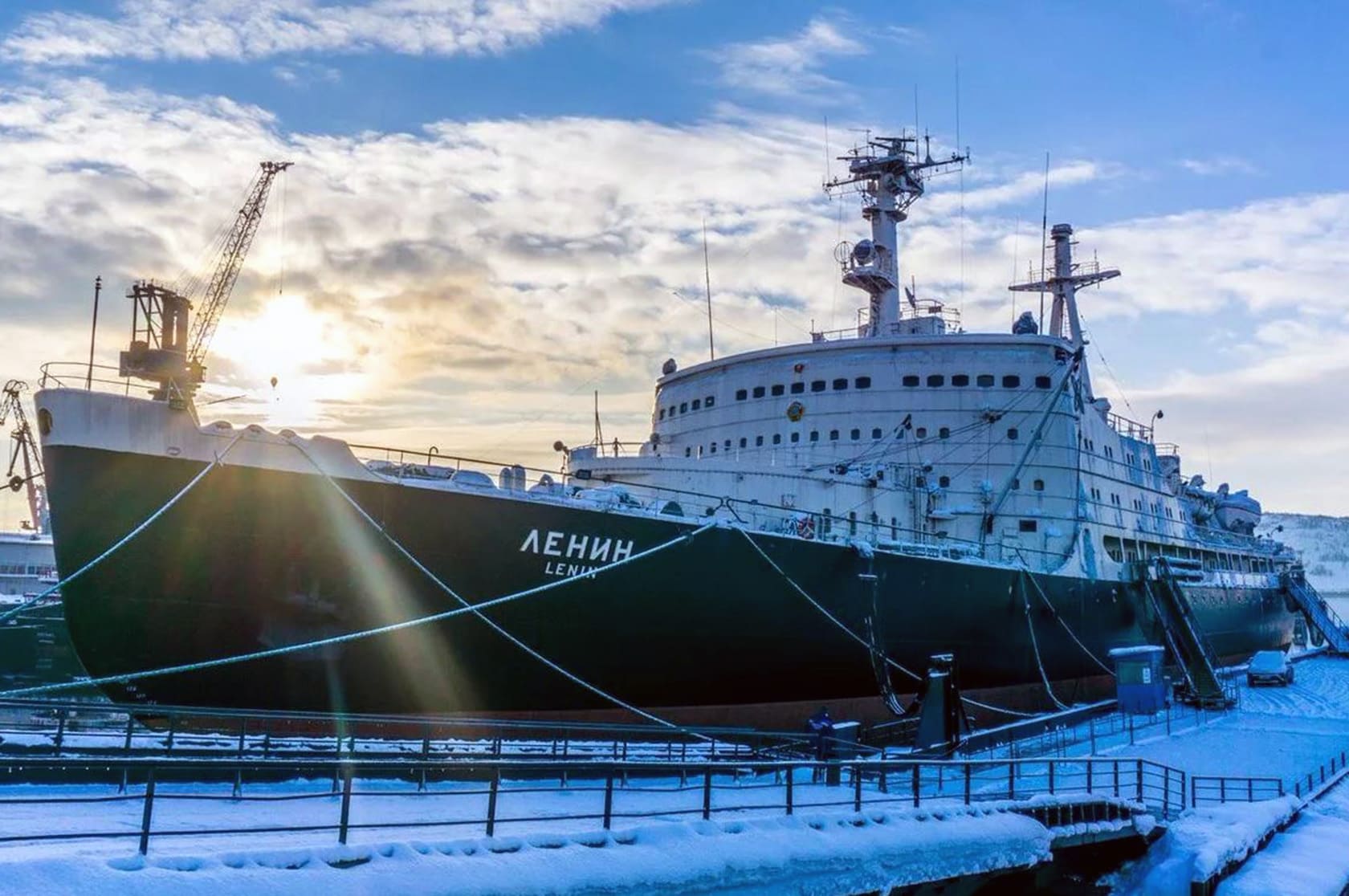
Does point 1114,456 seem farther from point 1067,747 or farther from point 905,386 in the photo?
point 1067,747

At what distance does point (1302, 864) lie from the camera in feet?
44.2

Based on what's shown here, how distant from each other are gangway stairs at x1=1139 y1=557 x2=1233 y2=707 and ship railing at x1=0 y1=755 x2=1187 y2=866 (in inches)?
580

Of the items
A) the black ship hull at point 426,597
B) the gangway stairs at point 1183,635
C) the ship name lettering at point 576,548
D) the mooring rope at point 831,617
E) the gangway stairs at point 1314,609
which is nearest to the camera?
the black ship hull at point 426,597

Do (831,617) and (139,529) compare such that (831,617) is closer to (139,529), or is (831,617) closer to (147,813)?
(139,529)

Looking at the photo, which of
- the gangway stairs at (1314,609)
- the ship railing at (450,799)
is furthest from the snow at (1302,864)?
the gangway stairs at (1314,609)

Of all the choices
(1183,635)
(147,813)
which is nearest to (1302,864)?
(147,813)

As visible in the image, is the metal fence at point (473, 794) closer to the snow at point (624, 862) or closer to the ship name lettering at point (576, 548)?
the snow at point (624, 862)

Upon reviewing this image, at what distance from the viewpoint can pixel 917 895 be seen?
32.8 feet

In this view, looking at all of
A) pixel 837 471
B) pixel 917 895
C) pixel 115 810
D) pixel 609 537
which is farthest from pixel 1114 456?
pixel 115 810

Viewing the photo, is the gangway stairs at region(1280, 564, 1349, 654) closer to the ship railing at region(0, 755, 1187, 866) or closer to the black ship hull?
the black ship hull

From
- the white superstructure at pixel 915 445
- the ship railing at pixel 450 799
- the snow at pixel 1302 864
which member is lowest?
the snow at pixel 1302 864

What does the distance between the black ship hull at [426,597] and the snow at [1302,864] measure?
749 cm

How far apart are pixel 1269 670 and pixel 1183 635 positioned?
615 centimetres

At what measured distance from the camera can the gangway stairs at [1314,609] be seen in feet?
168
